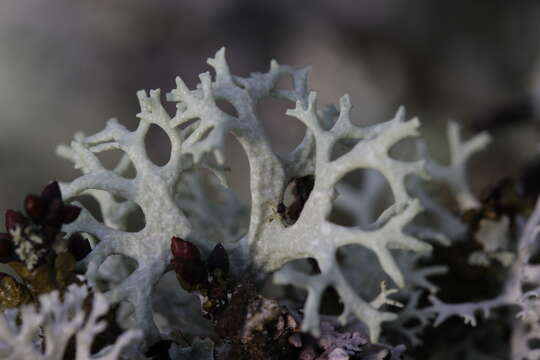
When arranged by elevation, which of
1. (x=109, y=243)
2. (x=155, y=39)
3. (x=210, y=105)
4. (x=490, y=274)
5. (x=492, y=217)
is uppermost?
(x=155, y=39)

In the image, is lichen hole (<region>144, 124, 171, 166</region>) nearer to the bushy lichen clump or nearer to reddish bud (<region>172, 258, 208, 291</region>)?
the bushy lichen clump

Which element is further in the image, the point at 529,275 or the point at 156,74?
the point at 156,74

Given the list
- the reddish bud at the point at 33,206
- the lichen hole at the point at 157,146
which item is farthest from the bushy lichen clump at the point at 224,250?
the lichen hole at the point at 157,146

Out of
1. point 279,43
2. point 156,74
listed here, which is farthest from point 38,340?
point 279,43

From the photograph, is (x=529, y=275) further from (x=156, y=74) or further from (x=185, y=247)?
(x=156, y=74)

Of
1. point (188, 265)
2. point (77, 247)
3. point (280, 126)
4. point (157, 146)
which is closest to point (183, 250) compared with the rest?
point (188, 265)

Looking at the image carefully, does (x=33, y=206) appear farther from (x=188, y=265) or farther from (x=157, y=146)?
(x=157, y=146)
